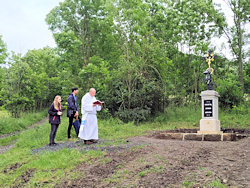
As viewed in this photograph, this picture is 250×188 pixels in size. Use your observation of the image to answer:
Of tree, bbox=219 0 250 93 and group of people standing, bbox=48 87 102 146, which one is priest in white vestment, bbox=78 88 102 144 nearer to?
group of people standing, bbox=48 87 102 146

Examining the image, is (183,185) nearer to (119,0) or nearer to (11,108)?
(11,108)

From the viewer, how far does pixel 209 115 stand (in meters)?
11.6

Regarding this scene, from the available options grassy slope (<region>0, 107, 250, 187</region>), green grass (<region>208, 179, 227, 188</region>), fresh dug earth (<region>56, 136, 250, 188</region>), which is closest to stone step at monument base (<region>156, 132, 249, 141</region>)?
grassy slope (<region>0, 107, 250, 187</region>)

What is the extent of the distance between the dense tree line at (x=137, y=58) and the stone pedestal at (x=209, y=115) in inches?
157

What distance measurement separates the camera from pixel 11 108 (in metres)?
19.6

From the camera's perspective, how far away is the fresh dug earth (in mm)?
4793

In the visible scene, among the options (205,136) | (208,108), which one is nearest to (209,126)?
(208,108)

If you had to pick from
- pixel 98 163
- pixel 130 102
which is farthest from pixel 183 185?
pixel 130 102

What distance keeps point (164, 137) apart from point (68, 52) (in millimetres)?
15180

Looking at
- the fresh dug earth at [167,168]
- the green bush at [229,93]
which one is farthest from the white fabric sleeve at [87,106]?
the green bush at [229,93]

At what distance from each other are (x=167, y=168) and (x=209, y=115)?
6.63 meters

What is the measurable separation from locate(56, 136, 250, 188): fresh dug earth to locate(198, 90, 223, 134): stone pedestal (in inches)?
153

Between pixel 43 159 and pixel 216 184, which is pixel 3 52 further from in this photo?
pixel 216 184

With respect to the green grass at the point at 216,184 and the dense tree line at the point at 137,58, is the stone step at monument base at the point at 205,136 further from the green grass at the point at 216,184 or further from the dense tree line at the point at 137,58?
the green grass at the point at 216,184
